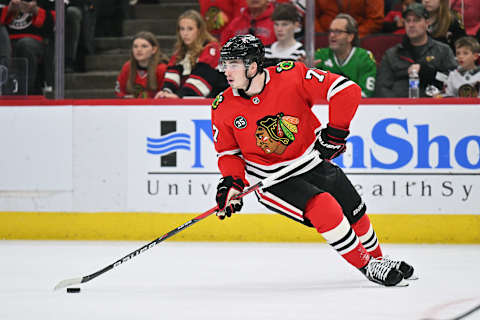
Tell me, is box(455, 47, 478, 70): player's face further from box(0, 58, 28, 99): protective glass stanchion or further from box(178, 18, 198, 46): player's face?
box(0, 58, 28, 99): protective glass stanchion

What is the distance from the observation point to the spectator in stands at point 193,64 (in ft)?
16.8

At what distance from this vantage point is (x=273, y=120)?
3.31 m

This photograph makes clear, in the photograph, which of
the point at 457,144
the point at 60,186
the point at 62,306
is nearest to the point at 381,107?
the point at 457,144

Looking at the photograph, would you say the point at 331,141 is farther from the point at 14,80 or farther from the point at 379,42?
the point at 14,80

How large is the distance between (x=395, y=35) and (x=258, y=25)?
35.4 inches

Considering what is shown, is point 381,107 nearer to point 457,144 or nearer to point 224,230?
point 457,144

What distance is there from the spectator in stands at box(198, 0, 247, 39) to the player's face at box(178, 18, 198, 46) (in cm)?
34

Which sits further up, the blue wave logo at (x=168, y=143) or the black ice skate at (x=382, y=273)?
the blue wave logo at (x=168, y=143)

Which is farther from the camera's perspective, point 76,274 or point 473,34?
point 473,34

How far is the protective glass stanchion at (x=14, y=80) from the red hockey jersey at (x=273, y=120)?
6.97 ft

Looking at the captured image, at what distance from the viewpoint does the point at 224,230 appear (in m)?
4.94

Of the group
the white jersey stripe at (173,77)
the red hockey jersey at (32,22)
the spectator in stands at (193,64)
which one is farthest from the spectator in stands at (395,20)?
the red hockey jersey at (32,22)

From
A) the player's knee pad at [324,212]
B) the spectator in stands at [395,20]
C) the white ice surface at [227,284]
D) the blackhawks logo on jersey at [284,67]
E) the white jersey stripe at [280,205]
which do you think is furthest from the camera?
the spectator in stands at [395,20]

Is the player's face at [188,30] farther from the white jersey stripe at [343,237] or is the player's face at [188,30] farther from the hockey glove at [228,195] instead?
the white jersey stripe at [343,237]
